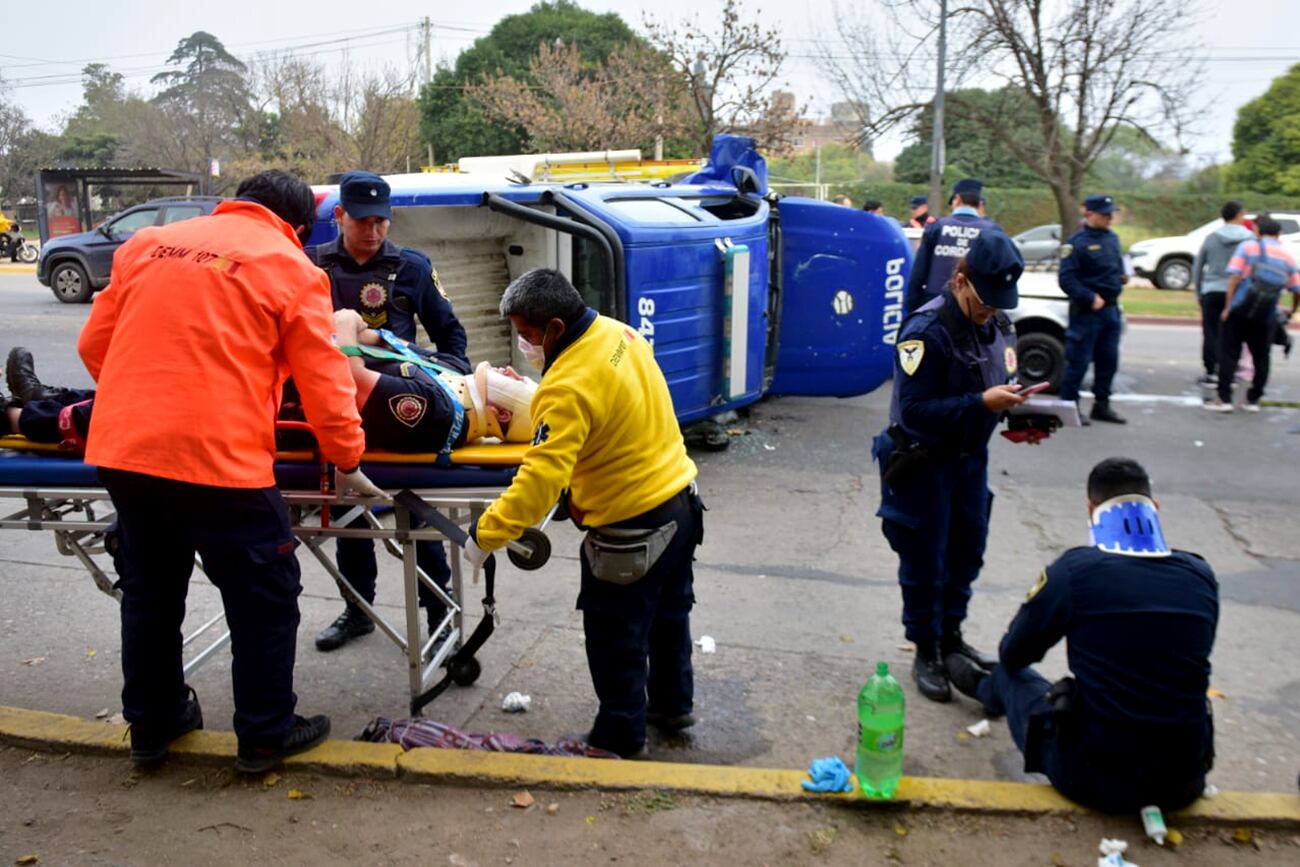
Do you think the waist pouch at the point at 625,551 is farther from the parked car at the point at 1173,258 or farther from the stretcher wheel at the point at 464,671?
the parked car at the point at 1173,258

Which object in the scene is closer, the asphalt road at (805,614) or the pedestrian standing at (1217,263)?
the asphalt road at (805,614)

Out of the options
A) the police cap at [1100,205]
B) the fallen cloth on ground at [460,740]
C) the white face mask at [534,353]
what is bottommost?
the fallen cloth on ground at [460,740]

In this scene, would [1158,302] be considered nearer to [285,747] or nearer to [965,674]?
[965,674]

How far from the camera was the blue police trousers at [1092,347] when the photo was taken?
9.18 m

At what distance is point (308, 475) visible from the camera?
3.95 meters

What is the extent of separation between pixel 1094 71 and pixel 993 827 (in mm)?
17141

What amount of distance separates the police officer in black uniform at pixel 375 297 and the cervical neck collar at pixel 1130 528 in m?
2.73

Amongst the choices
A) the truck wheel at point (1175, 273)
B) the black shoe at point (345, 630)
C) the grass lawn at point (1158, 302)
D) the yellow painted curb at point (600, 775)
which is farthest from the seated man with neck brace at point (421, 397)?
the truck wheel at point (1175, 273)

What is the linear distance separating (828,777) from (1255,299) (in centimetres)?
773

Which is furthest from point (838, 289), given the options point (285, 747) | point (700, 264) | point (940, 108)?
point (940, 108)

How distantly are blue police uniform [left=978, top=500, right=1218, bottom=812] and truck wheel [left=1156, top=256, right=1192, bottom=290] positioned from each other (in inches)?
853

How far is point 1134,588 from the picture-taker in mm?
3111

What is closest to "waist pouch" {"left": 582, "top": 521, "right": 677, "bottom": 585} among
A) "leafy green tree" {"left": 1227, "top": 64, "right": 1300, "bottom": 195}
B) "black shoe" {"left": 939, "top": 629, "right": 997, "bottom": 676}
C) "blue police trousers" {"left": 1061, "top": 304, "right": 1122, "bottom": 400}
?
"black shoe" {"left": 939, "top": 629, "right": 997, "bottom": 676}

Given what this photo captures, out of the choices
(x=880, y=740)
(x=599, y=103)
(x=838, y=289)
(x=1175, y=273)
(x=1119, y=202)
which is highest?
(x=599, y=103)
